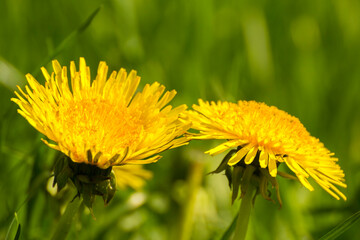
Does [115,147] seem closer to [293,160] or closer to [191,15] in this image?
[293,160]

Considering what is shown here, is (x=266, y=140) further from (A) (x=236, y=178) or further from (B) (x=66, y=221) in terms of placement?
Result: (B) (x=66, y=221)

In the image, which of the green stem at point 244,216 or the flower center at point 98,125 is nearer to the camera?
the flower center at point 98,125

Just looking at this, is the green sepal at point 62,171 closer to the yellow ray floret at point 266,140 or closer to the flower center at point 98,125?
the flower center at point 98,125

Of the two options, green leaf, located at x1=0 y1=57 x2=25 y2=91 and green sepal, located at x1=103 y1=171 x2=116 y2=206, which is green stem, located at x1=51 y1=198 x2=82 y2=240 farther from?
green leaf, located at x1=0 y1=57 x2=25 y2=91

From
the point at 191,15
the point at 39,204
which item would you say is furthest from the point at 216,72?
the point at 39,204

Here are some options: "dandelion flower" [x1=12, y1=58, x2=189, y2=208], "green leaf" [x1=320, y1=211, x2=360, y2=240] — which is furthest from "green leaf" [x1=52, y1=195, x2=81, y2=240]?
"green leaf" [x1=320, y1=211, x2=360, y2=240]

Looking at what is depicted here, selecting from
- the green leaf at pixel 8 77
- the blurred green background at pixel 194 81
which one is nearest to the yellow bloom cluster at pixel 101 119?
the blurred green background at pixel 194 81

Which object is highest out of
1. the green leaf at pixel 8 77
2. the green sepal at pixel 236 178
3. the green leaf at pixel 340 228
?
the green leaf at pixel 8 77
